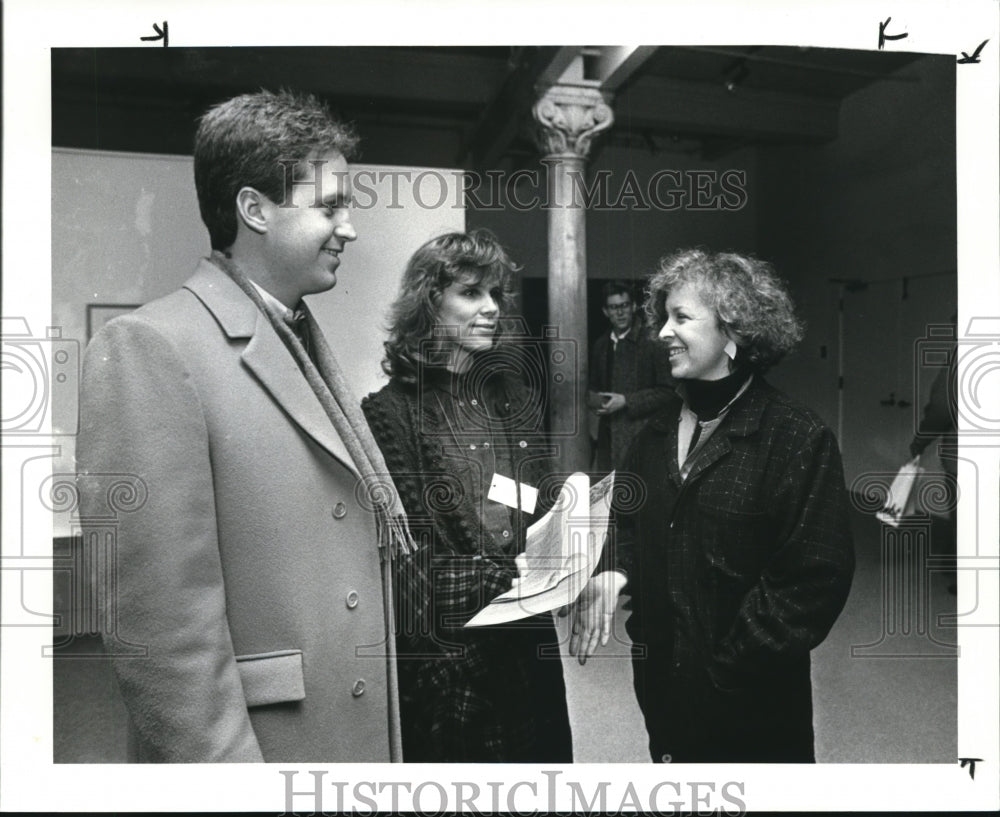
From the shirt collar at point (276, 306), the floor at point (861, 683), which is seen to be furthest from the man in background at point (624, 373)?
the shirt collar at point (276, 306)

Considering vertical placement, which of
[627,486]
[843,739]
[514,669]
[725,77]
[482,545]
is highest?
[725,77]

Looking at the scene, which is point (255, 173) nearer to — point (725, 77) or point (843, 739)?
point (725, 77)

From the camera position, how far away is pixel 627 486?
2.42m

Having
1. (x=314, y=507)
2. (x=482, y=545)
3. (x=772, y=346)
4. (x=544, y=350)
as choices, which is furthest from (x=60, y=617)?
(x=772, y=346)

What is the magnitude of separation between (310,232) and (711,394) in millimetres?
1172

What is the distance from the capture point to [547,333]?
2.39 meters

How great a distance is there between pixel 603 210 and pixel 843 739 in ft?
5.49

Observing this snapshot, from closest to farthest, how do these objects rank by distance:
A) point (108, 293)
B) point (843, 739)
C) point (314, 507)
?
point (314, 507) → point (108, 293) → point (843, 739)

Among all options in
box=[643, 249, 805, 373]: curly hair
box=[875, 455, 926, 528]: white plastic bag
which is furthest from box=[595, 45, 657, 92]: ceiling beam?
box=[875, 455, 926, 528]: white plastic bag

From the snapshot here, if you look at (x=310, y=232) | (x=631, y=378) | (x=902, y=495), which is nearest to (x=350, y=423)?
(x=310, y=232)

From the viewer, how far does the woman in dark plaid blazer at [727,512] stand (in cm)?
236

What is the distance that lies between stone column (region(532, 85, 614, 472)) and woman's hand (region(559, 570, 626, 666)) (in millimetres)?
373

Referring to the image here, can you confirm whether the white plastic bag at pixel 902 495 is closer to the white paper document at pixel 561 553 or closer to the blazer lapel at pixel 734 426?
the blazer lapel at pixel 734 426

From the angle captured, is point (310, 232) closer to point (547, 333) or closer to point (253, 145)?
point (253, 145)
